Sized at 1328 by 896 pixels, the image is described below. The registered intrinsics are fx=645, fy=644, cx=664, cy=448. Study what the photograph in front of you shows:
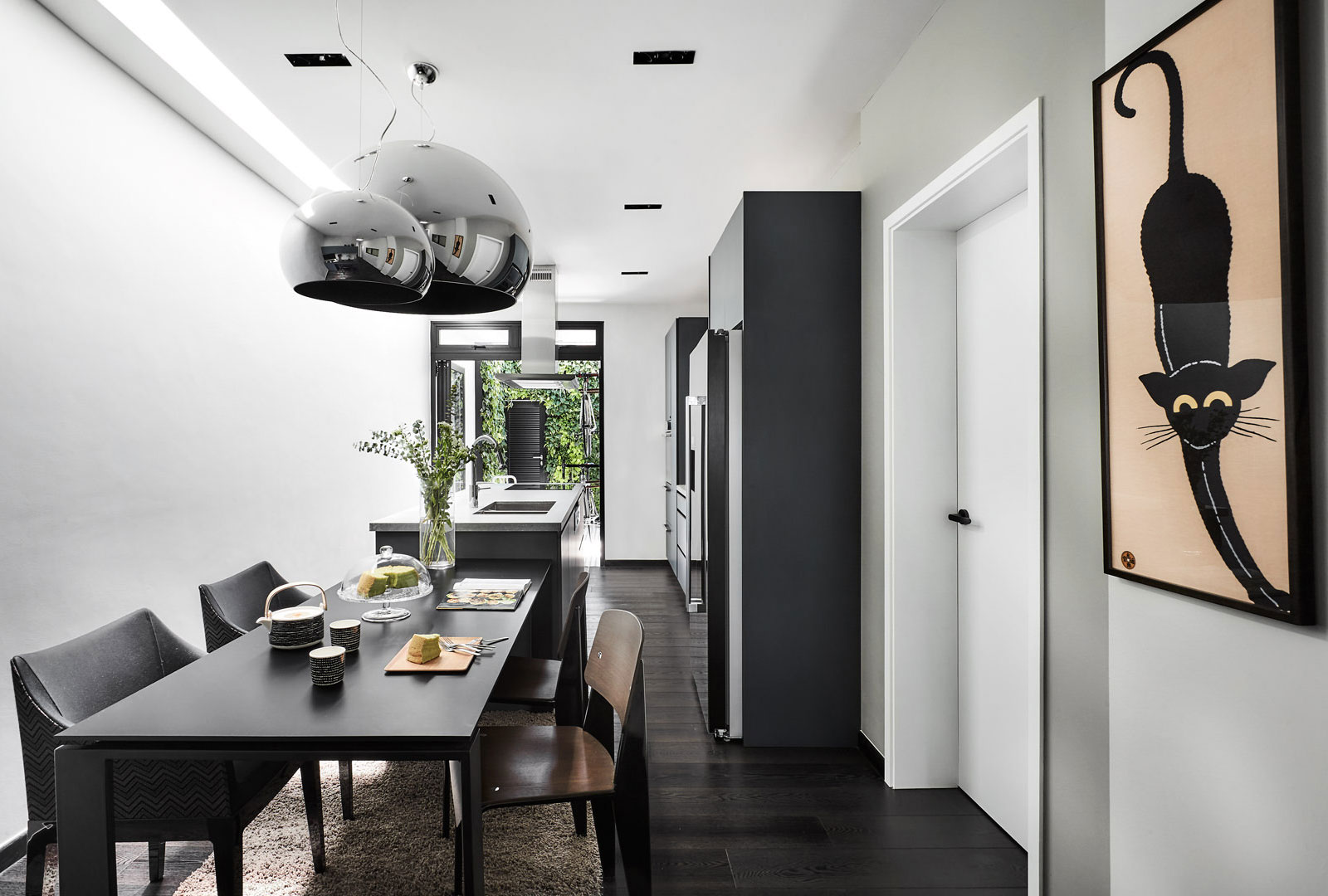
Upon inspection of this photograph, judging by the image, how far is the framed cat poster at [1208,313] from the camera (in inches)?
38.2

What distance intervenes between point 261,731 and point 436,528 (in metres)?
1.34

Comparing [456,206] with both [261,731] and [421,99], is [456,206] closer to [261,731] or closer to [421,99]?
[261,731]

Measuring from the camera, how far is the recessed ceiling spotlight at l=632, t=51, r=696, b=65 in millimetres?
2449

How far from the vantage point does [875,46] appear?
7.95 ft

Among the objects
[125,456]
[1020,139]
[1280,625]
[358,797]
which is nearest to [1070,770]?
[1280,625]

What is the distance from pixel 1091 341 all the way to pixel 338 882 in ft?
8.19

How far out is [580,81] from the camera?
2656 mm

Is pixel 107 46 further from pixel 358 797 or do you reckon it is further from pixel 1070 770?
pixel 1070 770

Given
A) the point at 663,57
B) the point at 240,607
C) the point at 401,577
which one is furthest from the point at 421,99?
the point at 240,607

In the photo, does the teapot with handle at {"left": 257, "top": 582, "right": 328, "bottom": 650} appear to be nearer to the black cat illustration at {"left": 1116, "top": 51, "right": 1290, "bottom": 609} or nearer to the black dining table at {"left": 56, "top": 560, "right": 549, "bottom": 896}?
the black dining table at {"left": 56, "top": 560, "right": 549, "bottom": 896}

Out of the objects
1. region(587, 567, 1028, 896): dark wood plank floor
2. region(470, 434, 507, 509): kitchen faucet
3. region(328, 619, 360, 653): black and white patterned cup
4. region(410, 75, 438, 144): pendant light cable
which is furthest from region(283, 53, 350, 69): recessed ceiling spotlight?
region(587, 567, 1028, 896): dark wood plank floor

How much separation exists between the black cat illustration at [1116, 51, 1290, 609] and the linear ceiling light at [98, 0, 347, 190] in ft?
6.96

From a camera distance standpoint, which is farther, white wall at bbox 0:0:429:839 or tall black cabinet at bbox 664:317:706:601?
tall black cabinet at bbox 664:317:706:601

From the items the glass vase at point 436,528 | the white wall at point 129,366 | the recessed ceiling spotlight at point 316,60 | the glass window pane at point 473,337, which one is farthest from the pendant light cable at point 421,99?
the glass window pane at point 473,337
